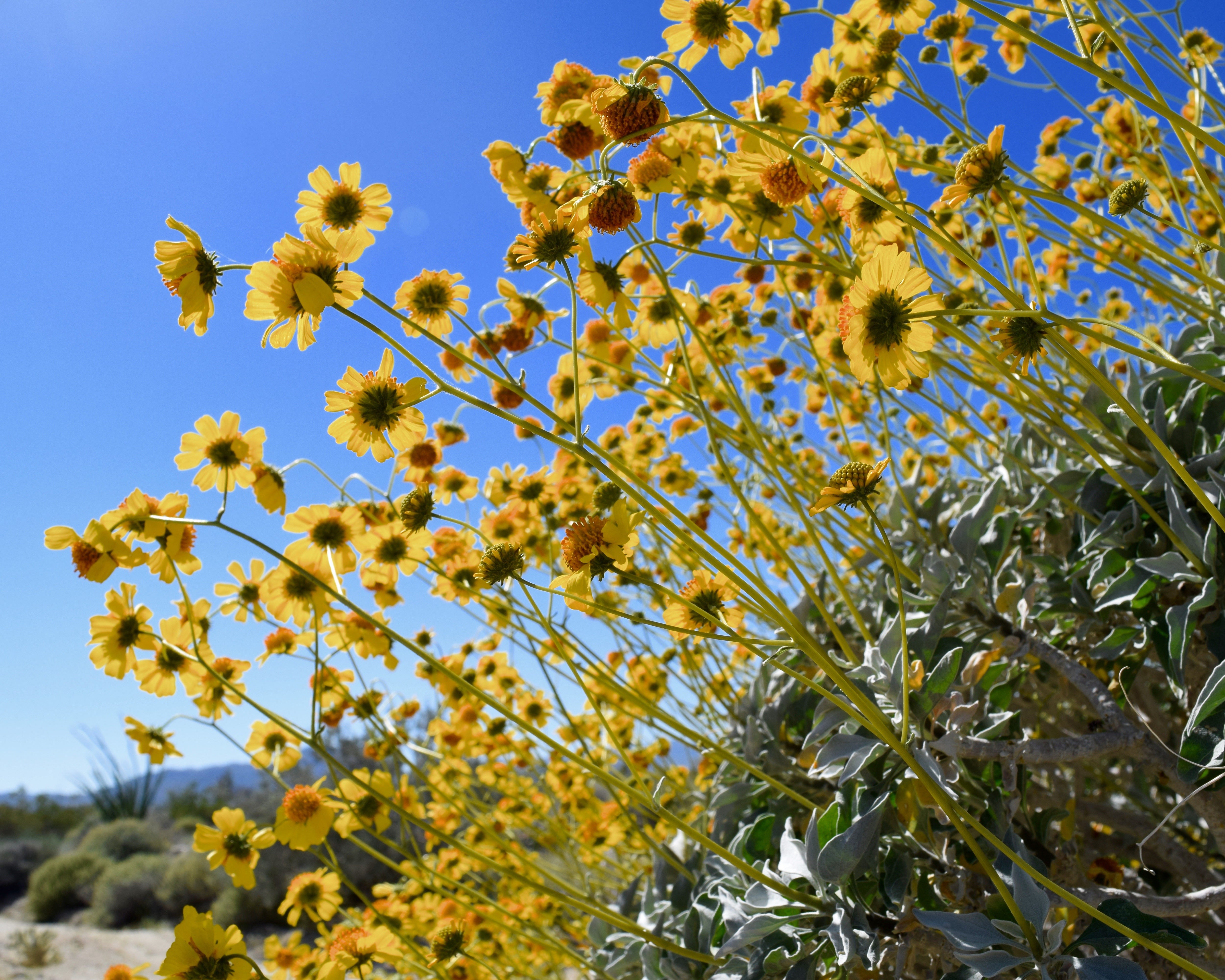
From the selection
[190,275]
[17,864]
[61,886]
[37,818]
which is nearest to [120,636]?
[190,275]

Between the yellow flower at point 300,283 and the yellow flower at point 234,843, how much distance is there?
1.07 meters

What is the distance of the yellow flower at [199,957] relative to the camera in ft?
3.27

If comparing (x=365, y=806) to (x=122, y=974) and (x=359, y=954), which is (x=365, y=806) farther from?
(x=122, y=974)

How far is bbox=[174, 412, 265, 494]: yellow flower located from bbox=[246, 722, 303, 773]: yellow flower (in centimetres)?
59

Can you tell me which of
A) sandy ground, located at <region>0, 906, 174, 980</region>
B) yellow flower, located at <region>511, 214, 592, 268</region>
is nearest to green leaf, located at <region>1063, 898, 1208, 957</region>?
yellow flower, located at <region>511, 214, 592, 268</region>

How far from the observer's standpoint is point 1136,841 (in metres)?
1.23

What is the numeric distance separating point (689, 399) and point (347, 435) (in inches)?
19.7

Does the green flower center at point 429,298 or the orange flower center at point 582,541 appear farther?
the green flower center at point 429,298

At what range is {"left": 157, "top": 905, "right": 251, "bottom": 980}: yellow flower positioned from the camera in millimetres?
→ 996

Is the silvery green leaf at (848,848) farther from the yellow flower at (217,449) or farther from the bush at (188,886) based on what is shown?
the bush at (188,886)

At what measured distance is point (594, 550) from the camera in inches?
33.8

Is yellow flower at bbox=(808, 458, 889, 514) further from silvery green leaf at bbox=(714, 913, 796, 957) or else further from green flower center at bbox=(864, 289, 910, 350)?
silvery green leaf at bbox=(714, 913, 796, 957)

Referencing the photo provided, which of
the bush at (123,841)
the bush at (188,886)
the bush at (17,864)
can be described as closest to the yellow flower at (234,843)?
the bush at (188,886)

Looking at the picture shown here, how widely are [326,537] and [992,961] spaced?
1.21m
